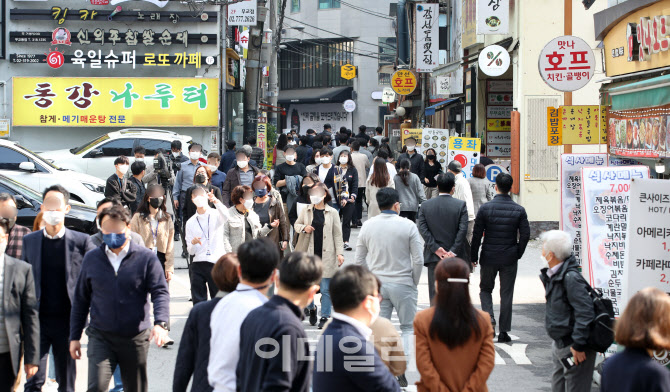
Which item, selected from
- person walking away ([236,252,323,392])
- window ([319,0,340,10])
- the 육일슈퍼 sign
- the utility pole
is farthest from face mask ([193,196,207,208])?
window ([319,0,340,10])

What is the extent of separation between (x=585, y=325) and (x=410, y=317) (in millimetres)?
2112

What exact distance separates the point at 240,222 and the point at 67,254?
9.90 feet

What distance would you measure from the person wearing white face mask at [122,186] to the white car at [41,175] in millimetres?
3075

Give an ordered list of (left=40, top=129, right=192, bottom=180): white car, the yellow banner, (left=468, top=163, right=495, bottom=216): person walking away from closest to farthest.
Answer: (left=468, top=163, right=495, bottom=216): person walking away
(left=40, top=129, right=192, bottom=180): white car
the yellow banner

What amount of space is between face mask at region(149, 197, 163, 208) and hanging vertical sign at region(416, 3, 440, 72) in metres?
18.5

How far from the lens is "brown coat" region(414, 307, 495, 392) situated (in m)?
5.02

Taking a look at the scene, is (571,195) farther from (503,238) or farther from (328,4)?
(328,4)

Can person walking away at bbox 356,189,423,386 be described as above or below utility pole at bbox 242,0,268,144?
below

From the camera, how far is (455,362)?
5.03m

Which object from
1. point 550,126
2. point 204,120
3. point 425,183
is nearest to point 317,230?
point 550,126

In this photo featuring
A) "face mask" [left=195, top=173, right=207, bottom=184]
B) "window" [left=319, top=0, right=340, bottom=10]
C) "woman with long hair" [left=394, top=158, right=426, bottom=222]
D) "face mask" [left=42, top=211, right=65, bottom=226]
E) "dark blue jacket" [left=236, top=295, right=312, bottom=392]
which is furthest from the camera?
"window" [left=319, top=0, right=340, bottom=10]

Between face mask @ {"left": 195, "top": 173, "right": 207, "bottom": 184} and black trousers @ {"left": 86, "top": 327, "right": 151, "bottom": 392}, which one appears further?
face mask @ {"left": 195, "top": 173, "right": 207, "bottom": 184}

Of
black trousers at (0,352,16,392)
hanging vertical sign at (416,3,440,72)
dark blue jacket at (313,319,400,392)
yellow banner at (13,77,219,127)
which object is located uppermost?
hanging vertical sign at (416,3,440,72)

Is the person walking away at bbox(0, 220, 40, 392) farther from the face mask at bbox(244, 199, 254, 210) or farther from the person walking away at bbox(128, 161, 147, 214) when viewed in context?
the person walking away at bbox(128, 161, 147, 214)
